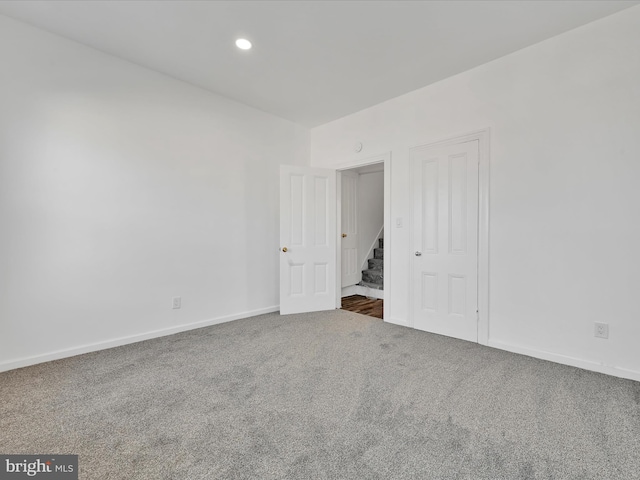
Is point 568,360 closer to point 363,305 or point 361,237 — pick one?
point 363,305

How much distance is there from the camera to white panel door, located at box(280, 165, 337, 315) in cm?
403

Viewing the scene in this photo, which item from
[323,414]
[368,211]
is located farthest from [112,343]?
[368,211]

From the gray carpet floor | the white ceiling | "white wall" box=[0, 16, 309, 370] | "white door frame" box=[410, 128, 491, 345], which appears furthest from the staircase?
the white ceiling

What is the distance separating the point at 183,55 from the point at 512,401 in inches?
152

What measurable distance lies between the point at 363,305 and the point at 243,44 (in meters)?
3.70

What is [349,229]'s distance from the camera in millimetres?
5453

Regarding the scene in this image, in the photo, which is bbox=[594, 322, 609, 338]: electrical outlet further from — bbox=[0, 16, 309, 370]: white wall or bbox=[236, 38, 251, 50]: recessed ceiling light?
bbox=[236, 38, 251, 50]: recessed ceiling light

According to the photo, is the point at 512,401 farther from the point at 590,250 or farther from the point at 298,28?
the point at 298,28

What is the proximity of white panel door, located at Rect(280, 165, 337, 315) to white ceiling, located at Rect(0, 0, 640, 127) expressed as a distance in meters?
1.25

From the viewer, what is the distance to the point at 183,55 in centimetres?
279

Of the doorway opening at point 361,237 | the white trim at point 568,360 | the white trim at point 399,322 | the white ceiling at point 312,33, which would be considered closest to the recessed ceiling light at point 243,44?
the white ceiling at point 312,33

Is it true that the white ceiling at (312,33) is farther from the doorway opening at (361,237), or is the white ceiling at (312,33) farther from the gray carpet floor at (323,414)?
the gray carpet floor at (323,414)

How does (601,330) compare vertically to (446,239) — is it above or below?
below

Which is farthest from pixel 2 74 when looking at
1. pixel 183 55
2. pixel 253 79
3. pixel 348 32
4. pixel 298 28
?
pixel 348 32
